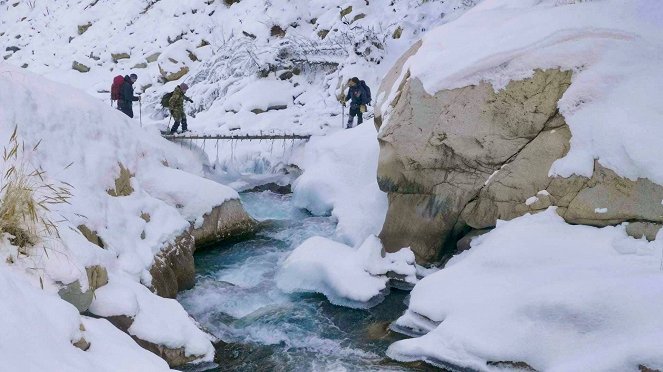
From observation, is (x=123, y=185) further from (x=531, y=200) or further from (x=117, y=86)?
(x=117, y=86)

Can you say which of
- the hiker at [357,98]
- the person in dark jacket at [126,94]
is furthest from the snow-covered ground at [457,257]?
the person in dark jacket at [126,94]

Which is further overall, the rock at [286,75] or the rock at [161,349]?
the rock at [286,75]

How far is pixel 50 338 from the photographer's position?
3133 mm

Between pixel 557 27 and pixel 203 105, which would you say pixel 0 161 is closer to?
pixel 557 27

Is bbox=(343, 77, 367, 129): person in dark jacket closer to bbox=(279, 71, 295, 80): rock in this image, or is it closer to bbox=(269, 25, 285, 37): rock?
bbox=(279, 71, 295, 80): rock

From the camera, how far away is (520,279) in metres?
5.64

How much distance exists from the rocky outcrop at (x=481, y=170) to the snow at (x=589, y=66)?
134mm

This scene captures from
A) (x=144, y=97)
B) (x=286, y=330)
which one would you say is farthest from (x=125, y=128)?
(x=144, y=97)

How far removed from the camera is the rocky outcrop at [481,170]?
243 inches

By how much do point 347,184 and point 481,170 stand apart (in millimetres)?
3118

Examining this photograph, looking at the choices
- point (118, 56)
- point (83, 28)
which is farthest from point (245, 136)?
point (83, 28)

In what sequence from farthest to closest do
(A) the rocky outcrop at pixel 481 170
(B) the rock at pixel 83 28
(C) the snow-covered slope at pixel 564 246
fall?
(B) the rock at pixel 83 28, (A) the rocky outcrop at pixel 481 170, (C) the snow-covered slope at pixel 564 246

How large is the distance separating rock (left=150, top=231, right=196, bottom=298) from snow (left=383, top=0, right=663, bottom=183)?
3.79 metres

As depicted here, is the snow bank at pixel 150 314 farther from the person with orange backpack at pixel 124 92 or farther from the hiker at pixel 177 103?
the person with orange backpack at pixel 124 92
